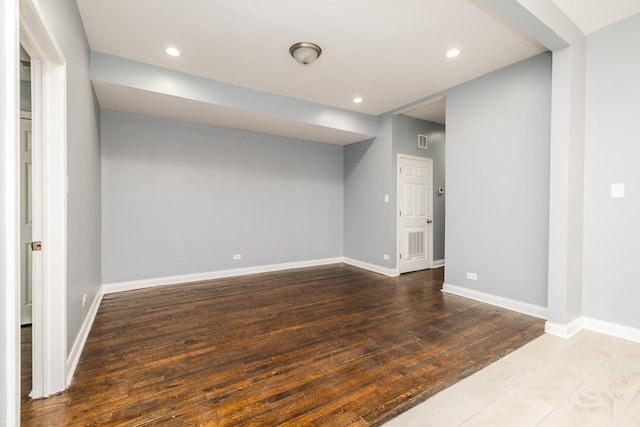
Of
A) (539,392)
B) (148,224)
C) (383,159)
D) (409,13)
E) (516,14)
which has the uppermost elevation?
(409,13)

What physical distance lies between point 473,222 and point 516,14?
7.60 feet

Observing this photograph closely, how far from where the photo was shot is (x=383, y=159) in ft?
16.9

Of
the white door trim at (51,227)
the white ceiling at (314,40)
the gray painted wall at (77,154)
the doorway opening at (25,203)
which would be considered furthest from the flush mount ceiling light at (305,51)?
the doorway opening at (25,203)

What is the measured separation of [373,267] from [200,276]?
2947 mm

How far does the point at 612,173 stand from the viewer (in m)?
2.74

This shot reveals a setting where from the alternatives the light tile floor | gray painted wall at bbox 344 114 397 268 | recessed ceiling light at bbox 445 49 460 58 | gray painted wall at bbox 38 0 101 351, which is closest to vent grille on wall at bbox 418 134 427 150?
gray painted wall at bbox 344 114 397 268

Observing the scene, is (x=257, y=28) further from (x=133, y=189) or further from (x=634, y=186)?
(x=634, y=186)

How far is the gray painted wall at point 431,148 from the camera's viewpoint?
505 centimetres

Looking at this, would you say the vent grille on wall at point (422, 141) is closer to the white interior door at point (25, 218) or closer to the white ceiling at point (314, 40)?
the white ceiling at point (314, 40)

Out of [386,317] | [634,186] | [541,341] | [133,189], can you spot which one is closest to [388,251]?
[386,317]

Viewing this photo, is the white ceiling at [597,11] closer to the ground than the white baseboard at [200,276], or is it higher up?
higher up

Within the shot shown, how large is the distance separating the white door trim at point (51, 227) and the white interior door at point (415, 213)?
14.4ft

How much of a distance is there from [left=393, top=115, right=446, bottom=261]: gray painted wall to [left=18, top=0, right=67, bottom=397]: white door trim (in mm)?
4284

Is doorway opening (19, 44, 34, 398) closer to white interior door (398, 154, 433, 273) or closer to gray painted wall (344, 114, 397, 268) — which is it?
gray painted wall (344, 114, 397, 268)
